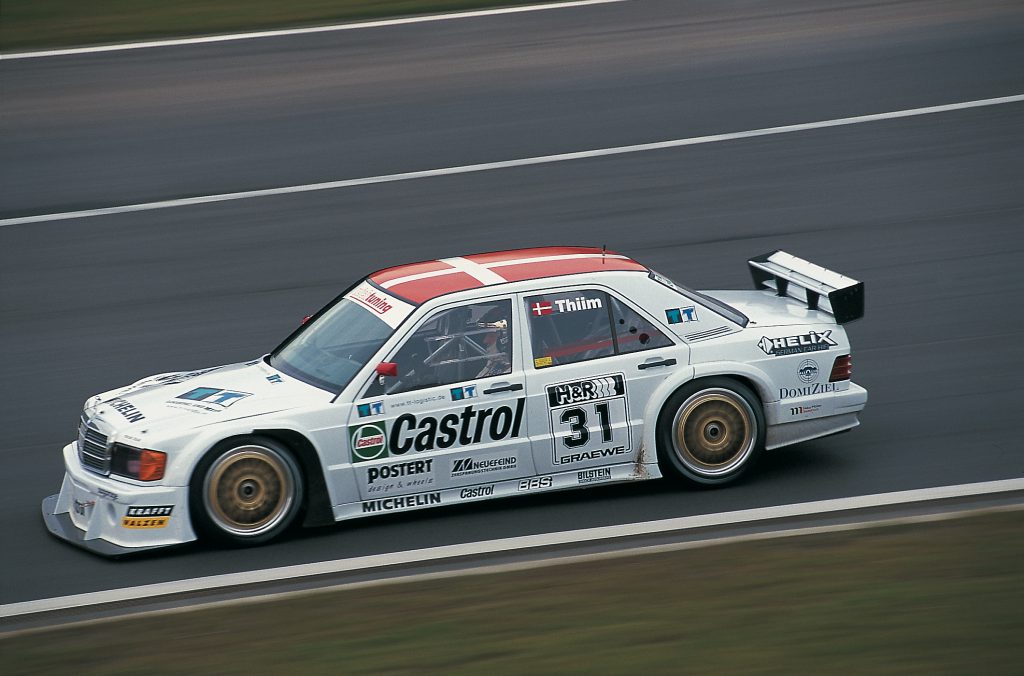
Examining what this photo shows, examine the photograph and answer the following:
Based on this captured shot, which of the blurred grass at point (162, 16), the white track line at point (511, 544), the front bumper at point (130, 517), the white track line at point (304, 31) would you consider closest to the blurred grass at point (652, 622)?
the white track line at point (511, 544)

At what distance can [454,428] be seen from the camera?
308 inches

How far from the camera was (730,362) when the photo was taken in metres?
8.20

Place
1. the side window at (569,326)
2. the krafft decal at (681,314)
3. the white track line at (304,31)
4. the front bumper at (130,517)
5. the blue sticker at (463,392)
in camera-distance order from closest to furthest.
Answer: the front bumper at (130,517)
the blue sticker at (463,392)
the side window at (569,326)
the krafft decal at (681,314)
the white track line at (304,31)

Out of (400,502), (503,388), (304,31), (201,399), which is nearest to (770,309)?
(503,388)

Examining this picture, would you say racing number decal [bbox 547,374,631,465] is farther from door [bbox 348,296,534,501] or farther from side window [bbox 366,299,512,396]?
side window [bbox 366,299,512,396]

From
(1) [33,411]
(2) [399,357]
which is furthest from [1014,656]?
(1) [33,411]

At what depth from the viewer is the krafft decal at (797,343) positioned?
328 inches

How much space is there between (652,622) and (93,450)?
12.2ft

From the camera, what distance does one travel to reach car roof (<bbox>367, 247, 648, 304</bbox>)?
8234 mm

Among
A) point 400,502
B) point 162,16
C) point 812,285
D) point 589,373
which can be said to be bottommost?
point 400,502

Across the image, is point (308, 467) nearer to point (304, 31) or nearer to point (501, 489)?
point (501, 489)

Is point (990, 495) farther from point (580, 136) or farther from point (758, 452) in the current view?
point (580, 136)

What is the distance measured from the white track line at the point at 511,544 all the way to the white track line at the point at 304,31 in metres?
12.5

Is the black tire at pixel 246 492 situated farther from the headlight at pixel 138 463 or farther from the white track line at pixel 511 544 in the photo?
the white track line at pixel 511 544
